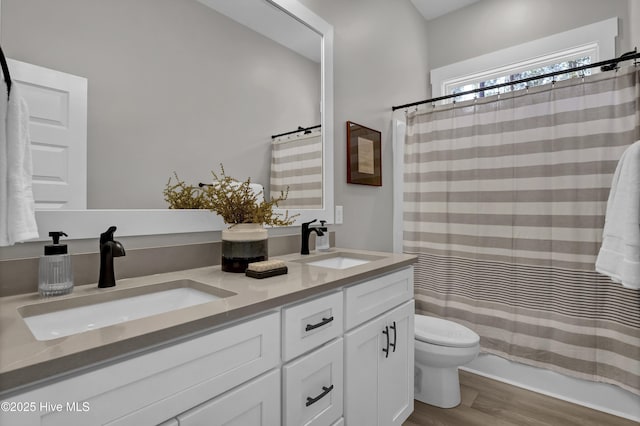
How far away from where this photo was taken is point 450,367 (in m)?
1.89

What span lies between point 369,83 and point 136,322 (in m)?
2.08

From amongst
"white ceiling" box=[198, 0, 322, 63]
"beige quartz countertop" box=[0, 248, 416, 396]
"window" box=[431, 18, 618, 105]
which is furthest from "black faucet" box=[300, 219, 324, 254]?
"window" box=[431, 18, 618, 105]

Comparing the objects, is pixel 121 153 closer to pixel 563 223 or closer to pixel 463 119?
pixel 463 119

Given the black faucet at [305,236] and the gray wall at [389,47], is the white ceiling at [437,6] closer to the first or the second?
the gray wall at [389,47]

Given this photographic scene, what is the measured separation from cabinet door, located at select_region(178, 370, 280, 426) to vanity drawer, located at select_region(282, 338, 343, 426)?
43 millimetres

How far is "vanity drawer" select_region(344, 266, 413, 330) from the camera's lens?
121cm

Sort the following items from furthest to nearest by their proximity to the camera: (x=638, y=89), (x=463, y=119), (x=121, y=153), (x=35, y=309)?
(x=463, y=119) → (x=638, y=89) → (x=121, y=153) → (x=35, y=309)

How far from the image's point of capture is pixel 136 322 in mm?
695

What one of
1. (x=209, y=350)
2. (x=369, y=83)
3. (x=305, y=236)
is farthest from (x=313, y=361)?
(x=369, y=83)

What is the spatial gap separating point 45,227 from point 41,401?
600 mm

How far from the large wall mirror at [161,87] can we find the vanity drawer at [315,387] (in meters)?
0.67

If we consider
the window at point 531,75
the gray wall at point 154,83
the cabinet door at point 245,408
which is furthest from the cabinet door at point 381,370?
the window at point 531,75

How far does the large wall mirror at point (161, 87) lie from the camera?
100 centimetres

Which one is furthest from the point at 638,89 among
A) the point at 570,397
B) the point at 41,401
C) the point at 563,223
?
the point at 41,401
